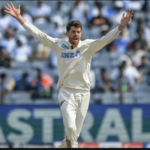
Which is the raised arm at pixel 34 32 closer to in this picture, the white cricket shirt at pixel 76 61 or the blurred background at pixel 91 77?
the white cricket shirt at pixel 76 61

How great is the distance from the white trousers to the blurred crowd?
4.07 meters

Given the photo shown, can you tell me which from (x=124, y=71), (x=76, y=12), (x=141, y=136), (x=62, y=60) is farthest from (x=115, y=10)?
(x=62, y=60)

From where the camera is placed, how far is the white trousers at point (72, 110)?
636cm

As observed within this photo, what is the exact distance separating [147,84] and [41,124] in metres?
3.98

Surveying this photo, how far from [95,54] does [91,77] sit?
1706mm

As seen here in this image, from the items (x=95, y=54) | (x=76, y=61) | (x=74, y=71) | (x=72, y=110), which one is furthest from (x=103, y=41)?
(x=95, y=54)

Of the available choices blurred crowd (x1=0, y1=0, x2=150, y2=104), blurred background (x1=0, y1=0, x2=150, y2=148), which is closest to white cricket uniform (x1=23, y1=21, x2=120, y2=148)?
blurred background (x1=0, y1=0, x2=150, y2=148)

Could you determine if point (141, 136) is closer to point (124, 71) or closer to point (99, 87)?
point (99, 87)

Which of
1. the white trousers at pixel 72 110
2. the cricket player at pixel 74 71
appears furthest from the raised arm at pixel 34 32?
the white trousers at pixel 72 110

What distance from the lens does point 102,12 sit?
47.9 feet

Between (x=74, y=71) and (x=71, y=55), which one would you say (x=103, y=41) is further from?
(x=74, y=71)

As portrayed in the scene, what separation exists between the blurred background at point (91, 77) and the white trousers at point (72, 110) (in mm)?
3435

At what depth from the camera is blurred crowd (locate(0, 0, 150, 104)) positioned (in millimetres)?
11805

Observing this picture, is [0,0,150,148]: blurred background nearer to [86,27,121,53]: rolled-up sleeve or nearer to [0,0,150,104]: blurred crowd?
[0,0,150,104]: blurred crowd
